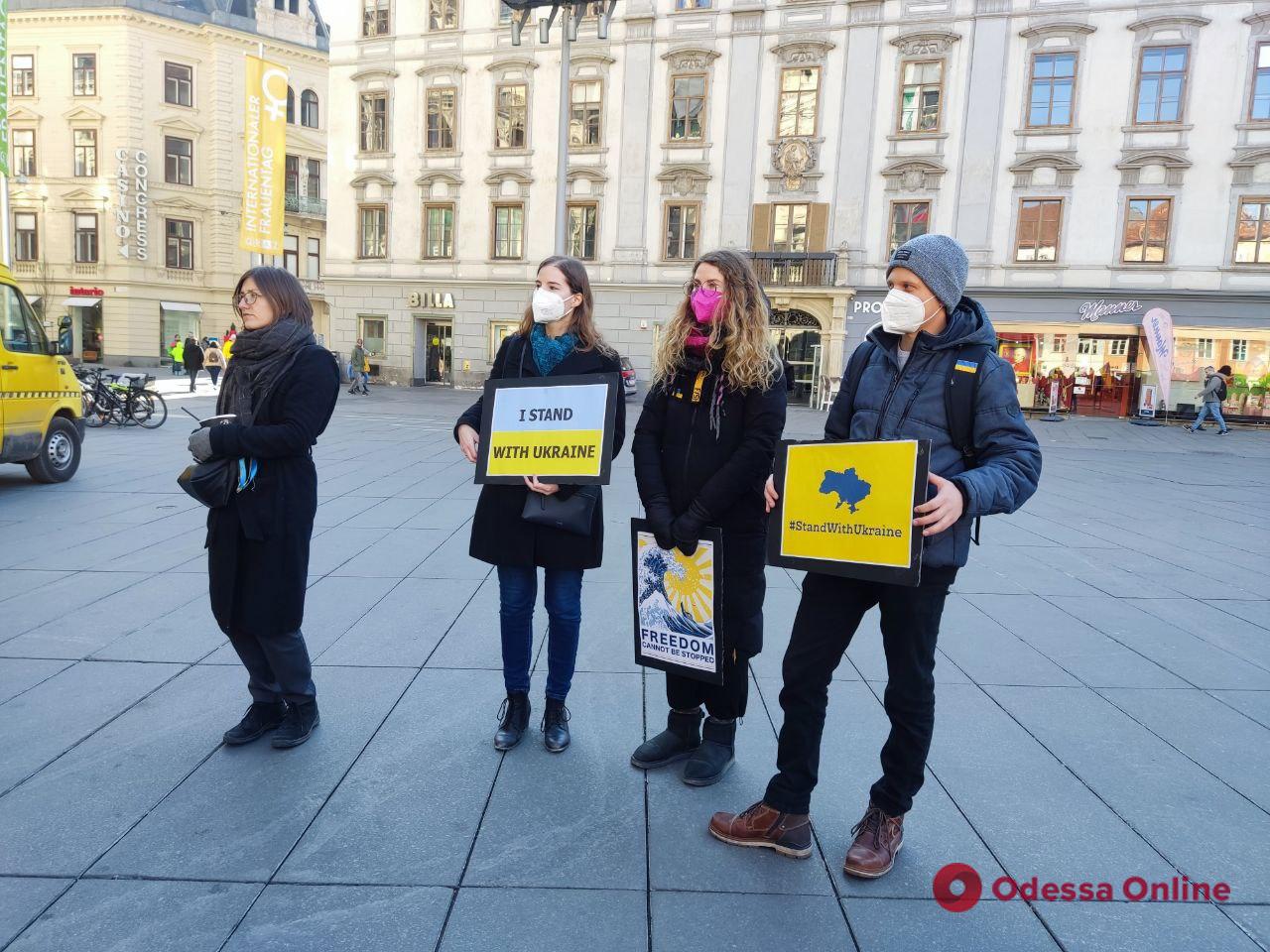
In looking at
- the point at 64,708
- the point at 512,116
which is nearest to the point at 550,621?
the point at 64,708

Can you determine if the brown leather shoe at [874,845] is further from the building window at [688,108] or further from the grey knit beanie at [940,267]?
the building window at [688,108]

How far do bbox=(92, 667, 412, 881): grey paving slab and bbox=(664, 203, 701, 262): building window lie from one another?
84.8 feet

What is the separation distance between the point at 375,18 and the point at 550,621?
33724 mm

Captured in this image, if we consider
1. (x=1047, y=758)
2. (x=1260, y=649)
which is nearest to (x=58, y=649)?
(x=1047, y=758)

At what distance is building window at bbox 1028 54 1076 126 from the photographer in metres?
24.8

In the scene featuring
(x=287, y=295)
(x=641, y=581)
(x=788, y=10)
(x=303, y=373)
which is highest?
(x=788, y=10)

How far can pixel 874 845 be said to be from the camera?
261 centimetres

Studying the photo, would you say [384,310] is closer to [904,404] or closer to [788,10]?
[788,10]

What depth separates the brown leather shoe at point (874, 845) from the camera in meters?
2.55

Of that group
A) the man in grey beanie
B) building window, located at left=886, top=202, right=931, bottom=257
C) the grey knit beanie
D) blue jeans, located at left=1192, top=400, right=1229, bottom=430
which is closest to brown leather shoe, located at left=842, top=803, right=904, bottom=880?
the man in grey beanie

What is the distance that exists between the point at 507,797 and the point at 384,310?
30598mm

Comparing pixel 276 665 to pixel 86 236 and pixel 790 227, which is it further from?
pixel 86 236

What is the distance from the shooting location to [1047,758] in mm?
3367
